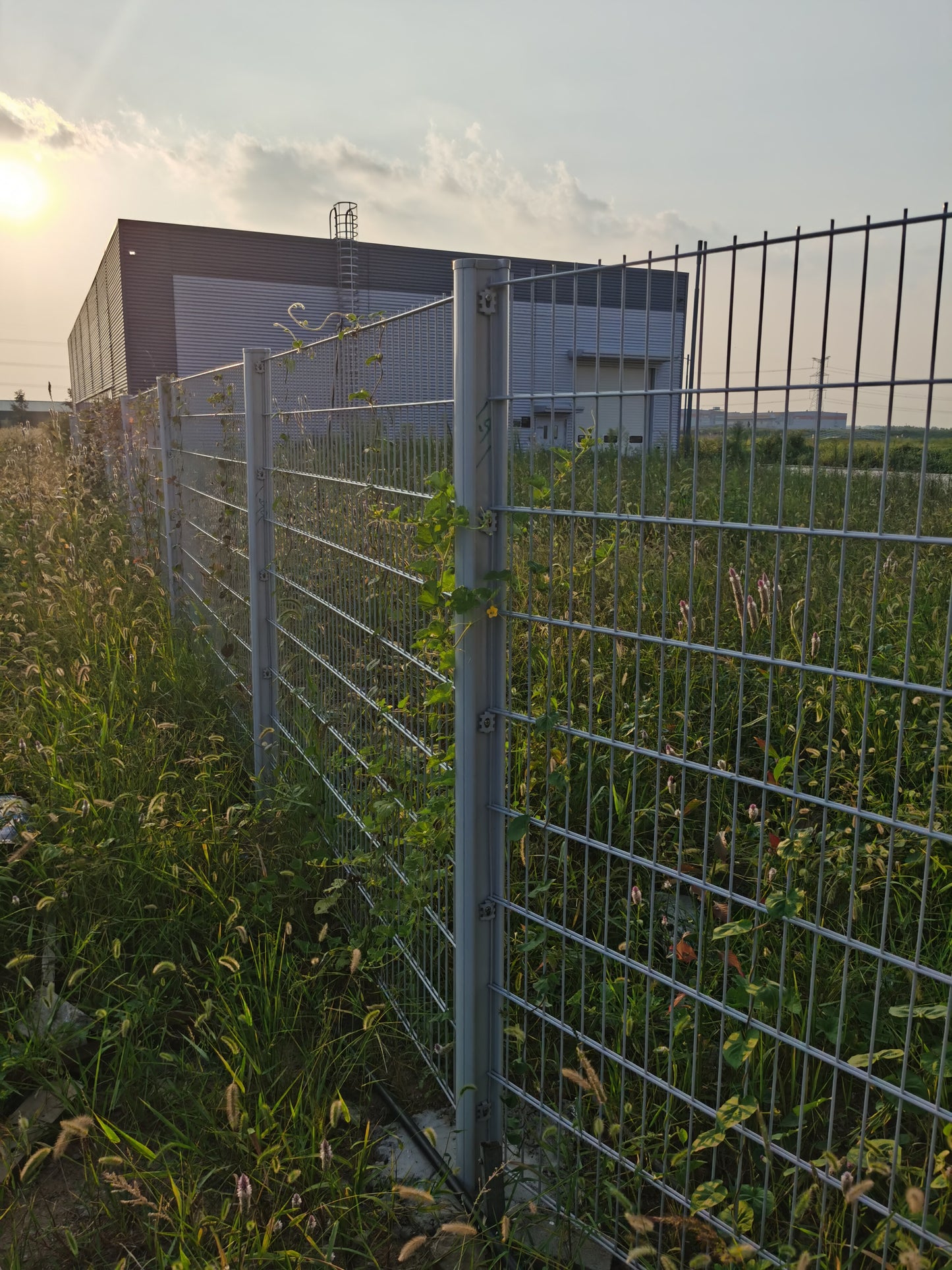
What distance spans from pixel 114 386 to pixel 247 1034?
30.2 metres

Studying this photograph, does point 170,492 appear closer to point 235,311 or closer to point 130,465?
point 130,465

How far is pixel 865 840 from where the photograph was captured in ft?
12.1

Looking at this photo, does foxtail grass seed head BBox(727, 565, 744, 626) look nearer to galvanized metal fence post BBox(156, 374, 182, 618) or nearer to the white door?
the white door

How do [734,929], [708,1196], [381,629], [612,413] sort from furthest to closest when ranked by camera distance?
[381,629] → [612,413] → [708,1196] → [734,929]

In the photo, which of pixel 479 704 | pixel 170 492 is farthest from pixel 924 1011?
pixel 170 492

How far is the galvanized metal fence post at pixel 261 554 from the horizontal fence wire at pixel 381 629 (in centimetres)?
25

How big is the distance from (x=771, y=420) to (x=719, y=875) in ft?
7.58

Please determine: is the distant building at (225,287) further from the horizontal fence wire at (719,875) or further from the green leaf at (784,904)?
the green leaf at (784,904)

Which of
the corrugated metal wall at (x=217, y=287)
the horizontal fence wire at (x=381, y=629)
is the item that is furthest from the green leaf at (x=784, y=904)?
the corrugated metal wall at (x=217, y=287)

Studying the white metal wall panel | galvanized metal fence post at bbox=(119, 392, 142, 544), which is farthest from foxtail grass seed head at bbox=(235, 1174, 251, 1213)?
the white metal wall panel

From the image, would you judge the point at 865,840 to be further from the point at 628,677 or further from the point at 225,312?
the point at 225,312

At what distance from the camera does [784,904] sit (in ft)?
5.90

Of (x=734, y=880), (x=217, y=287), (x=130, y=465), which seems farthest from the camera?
(x=217, y=287)

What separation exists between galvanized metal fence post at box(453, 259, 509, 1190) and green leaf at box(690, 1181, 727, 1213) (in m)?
0.66
